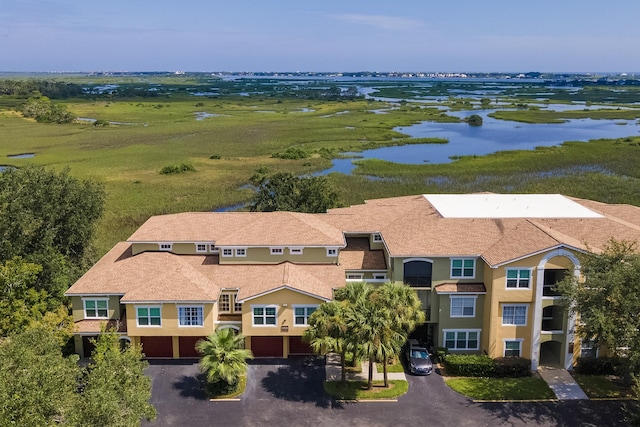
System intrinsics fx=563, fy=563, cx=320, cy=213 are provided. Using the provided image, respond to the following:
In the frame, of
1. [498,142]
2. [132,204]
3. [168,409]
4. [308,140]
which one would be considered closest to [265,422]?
[168,409]

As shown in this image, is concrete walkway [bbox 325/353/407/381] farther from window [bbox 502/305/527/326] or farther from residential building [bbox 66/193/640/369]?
window [bbox 502/305/527/326]

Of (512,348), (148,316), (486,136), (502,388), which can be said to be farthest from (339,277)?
(486,136)

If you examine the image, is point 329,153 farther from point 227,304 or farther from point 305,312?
point 305,312

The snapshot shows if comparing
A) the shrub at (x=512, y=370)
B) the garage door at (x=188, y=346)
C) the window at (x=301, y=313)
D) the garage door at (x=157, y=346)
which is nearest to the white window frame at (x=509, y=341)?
the shrub at (x=512, y=370)

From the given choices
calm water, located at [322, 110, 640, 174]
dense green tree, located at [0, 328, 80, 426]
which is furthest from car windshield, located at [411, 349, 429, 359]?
calm water, located at [322, 110, 640, 174]

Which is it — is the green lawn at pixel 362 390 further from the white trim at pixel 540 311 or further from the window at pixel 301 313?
the white trim at pixel 540 311

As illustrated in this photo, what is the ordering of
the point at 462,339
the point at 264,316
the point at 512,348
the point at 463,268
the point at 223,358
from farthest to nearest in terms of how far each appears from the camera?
the point at 462,339 → the point at 463,268 → the point at 512,348 → the point at 264,316 → the point at 223,358
